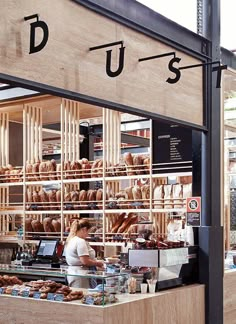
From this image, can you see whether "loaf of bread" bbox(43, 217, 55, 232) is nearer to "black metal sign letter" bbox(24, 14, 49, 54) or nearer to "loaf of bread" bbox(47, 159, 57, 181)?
"loaf of bread" bbox(47, 159, 57, 181)

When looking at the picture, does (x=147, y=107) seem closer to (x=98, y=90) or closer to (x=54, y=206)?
(x=98, y=90)

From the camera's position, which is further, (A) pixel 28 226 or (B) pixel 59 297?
(A) pixel 28 226

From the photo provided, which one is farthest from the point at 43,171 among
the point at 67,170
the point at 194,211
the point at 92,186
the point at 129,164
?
the point at 194,211

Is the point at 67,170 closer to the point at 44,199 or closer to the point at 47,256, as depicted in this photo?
the point at 44,199

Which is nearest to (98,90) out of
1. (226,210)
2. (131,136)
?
(226,210)

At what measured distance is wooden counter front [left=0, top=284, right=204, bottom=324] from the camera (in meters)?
4.43

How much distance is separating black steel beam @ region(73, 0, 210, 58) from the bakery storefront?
2 centimetres

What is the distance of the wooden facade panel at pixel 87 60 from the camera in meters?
3.64

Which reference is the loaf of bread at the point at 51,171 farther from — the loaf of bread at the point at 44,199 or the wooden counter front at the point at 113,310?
the wooden counter front at the point at 113,310

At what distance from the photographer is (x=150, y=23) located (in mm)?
5059

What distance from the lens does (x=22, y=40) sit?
3.67 metres

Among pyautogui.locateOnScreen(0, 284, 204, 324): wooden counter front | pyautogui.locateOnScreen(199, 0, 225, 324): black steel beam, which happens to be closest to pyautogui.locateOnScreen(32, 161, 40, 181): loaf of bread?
pyautogui.locateOnScreen(199, 0, 225, 324): black steel beam

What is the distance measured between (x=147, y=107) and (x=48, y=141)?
8.86 metres

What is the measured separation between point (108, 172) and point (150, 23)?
250 cm
